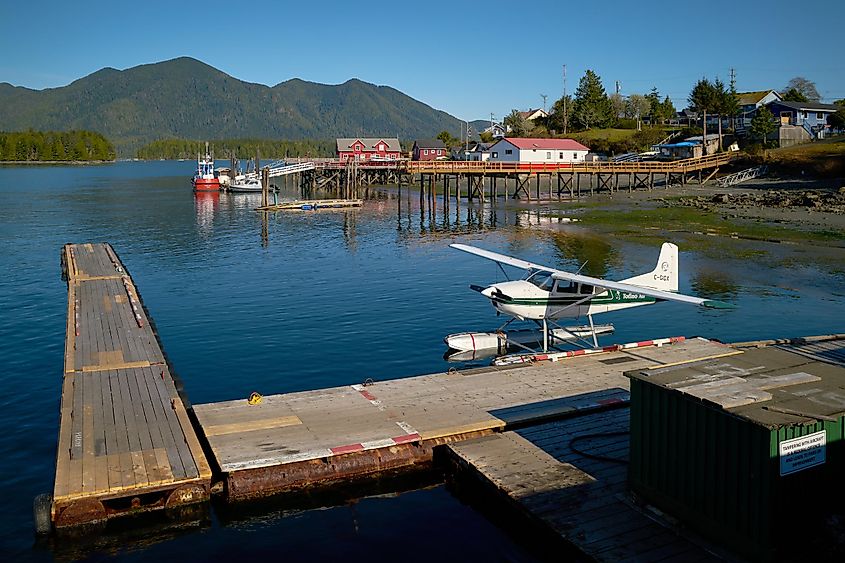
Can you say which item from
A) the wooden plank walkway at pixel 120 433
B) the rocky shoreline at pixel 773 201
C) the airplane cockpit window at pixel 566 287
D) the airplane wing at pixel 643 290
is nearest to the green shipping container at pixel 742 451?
the airplane wing at pixel 643 290

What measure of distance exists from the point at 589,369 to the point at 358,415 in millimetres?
6860

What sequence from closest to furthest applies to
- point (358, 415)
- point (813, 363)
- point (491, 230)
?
point (813, 363) → point (358, 415) → point (491, 230)

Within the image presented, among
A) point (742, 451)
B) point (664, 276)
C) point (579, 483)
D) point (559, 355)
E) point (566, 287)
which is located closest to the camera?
point (742, 451)

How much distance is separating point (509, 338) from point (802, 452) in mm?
14793

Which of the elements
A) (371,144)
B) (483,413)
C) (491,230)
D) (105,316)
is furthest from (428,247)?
(371,144)

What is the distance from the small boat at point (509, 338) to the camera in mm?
23516

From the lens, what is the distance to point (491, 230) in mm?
56812

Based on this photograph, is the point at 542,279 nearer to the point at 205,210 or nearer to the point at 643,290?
the point at 643,290

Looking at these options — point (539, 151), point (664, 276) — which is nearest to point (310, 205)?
point (539, 151)

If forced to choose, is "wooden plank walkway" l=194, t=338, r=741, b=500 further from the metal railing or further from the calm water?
the metal railing

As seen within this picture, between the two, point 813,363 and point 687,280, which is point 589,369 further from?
point 687,280

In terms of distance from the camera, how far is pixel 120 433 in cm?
1459

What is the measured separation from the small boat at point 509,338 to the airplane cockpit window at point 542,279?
2333mm

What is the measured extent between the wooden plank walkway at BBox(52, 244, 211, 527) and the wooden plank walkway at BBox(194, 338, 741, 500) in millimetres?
687
